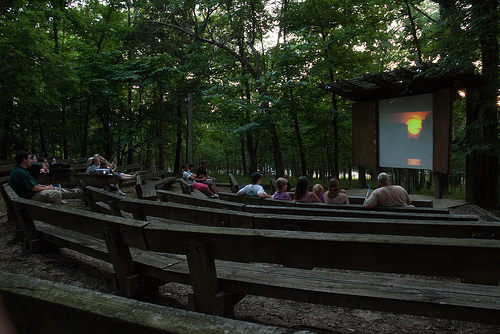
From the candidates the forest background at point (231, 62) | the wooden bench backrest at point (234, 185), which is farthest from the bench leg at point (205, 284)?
the forest background at point (231, 62)

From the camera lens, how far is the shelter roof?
342 inches

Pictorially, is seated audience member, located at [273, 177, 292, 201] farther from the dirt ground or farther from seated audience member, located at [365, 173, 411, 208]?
the dirt ground

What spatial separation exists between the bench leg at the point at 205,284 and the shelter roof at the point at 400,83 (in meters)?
7.60

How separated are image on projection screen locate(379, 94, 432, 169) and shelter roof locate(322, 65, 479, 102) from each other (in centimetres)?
34

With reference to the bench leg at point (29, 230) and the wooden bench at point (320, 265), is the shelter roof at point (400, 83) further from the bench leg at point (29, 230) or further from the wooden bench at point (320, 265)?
the bench leg at point (29, 230)

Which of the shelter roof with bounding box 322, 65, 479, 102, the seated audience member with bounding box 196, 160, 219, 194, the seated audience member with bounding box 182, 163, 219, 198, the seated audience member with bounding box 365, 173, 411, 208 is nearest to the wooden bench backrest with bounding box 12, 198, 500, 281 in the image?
the seated audience member with bounding box 365, 173, 411, 208

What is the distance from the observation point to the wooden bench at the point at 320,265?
1.47 meters

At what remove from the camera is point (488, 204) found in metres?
9.04

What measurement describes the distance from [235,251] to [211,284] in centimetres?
38

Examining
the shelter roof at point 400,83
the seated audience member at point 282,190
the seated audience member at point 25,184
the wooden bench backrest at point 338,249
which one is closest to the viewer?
the wooden bench backrest at point 338,249

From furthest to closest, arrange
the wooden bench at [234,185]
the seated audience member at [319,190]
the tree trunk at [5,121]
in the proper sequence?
the tree trunk at [5,121]
the wooden bench at [234,185]
the seated audience member at [319,190]

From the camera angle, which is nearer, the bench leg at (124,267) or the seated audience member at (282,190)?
the bench leg at (124,267)

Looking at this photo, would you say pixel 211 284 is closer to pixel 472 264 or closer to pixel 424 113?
pixel 472 264

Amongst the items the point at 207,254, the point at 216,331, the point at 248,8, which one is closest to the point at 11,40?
the point at 248,8
